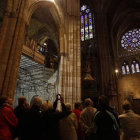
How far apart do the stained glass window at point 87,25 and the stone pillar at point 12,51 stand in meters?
Result: 15.9

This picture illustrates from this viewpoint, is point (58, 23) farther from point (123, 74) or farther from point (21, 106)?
point (123, 74)

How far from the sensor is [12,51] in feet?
16.0

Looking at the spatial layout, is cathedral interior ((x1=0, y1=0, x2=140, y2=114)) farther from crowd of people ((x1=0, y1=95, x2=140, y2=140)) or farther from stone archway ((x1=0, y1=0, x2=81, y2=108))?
crowd of people ((x1=0, y1=95, x2=140, y2=140))

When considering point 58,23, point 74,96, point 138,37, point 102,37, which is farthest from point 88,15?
point 74,96

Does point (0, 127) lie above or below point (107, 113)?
below

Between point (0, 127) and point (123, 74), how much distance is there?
21.8m

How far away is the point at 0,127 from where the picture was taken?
Answer: 1.98 metres

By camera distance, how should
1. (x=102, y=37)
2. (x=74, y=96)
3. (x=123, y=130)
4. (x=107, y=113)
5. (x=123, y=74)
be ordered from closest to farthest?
1. (x=107, y=113)
2. (x=123, y=130)
3. (x=74, y=96)
4. (x=102, y=37)
5. (x=123, y=74)

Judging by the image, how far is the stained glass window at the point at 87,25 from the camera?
20.5 m

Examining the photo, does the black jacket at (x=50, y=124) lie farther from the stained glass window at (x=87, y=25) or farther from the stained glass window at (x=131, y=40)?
the stained glass window at (x=131, y=40)

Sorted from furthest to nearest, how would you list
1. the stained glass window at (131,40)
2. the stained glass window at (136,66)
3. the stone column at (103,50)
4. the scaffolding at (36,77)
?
the stained glass window at (131,40) < the stained glass window at (136,66) < the stone column at (103,50) < the scaffolding at (36,77)

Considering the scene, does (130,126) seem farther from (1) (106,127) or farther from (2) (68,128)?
(2) (68,128)

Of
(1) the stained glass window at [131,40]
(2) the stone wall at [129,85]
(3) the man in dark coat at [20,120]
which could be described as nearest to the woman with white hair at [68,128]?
(3) the man in dark coat at [20,120]

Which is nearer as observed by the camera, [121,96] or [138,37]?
[121,96]
